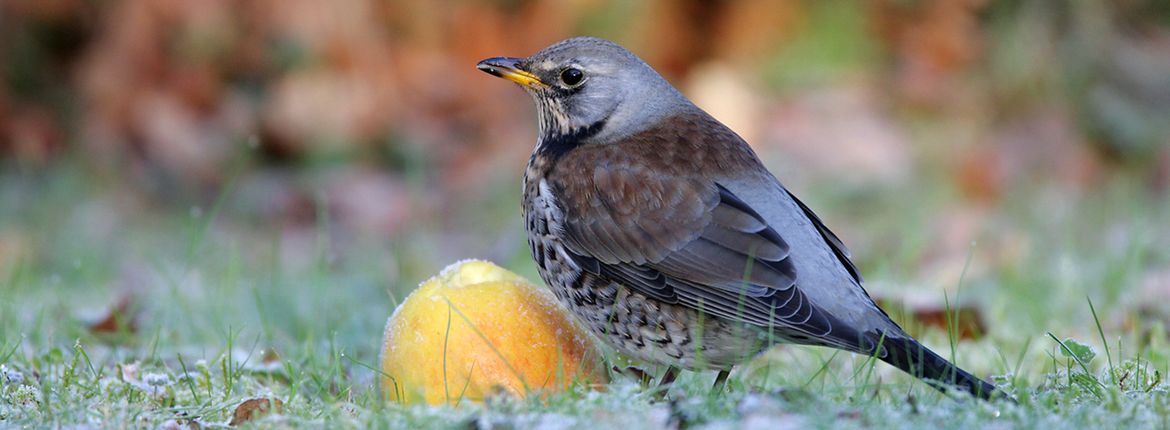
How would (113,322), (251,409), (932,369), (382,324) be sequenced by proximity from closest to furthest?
(932,369), (251,409), (113,322), (382,324)

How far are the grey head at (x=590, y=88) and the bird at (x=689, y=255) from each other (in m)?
0.05

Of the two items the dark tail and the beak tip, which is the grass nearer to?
the dark tail

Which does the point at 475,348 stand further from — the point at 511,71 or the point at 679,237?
the point at 511,71

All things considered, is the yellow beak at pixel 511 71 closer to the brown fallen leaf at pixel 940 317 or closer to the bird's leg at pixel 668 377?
the bird's leg at pixel 668 377

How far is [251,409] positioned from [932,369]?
1.55 m

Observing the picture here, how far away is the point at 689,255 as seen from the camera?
3.44m

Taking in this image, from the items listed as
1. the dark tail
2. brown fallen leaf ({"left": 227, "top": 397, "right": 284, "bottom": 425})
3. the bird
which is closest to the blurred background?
the bird

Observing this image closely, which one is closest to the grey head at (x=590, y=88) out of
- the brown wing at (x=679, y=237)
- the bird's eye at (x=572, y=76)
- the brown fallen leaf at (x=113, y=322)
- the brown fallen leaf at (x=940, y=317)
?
the bird's eye at (x=572, y=76)

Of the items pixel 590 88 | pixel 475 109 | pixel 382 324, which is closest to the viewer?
pixel 590 88

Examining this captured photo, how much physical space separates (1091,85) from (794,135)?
5.86ft

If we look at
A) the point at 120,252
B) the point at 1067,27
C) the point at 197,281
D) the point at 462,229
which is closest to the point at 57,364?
the point at 197,281

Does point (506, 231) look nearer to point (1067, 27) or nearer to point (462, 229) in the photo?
point (462, 229)

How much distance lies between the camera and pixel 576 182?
3.65 m

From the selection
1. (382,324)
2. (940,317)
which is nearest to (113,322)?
(382,324)
